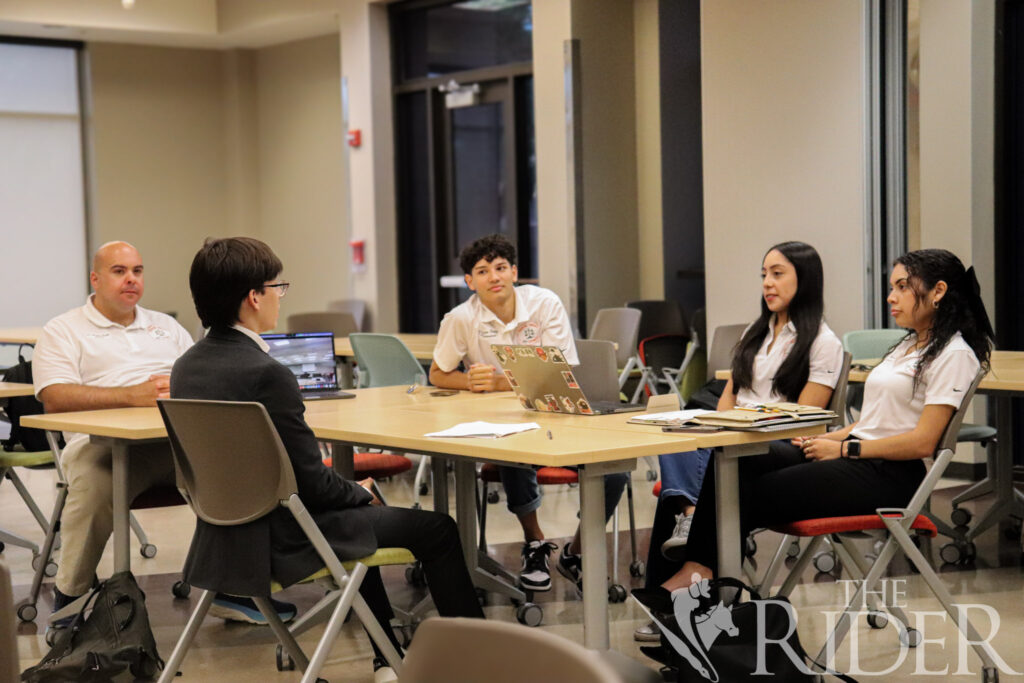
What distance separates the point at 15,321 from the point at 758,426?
9.80 meters

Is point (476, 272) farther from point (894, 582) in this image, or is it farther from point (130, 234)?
point (130, 234)

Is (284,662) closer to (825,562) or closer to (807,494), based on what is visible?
(807,494)

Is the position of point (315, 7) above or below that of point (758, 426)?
above

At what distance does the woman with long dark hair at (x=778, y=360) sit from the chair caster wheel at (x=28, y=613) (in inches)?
84.8

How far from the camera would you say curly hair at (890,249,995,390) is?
→ 137 inches

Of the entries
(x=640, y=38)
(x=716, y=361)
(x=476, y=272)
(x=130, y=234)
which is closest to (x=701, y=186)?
(x=640, y=38)

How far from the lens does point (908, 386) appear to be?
138 inches

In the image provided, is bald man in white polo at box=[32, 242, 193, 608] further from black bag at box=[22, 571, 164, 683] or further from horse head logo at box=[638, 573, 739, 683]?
horse head logo at box=[638, 573, 739, 683]

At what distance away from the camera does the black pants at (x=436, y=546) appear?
318 cm

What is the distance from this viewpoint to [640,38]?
900 centimetres

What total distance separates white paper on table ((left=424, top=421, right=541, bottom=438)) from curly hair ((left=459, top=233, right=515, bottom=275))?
1.40 metres

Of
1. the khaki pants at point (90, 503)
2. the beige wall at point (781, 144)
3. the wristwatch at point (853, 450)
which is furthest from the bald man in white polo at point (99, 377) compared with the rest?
the beige wall at point (781, 144)

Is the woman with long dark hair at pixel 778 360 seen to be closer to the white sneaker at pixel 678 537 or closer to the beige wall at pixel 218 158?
the white sneaker at pixel 678 537

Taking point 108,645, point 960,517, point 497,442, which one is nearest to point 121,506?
point 108,645
